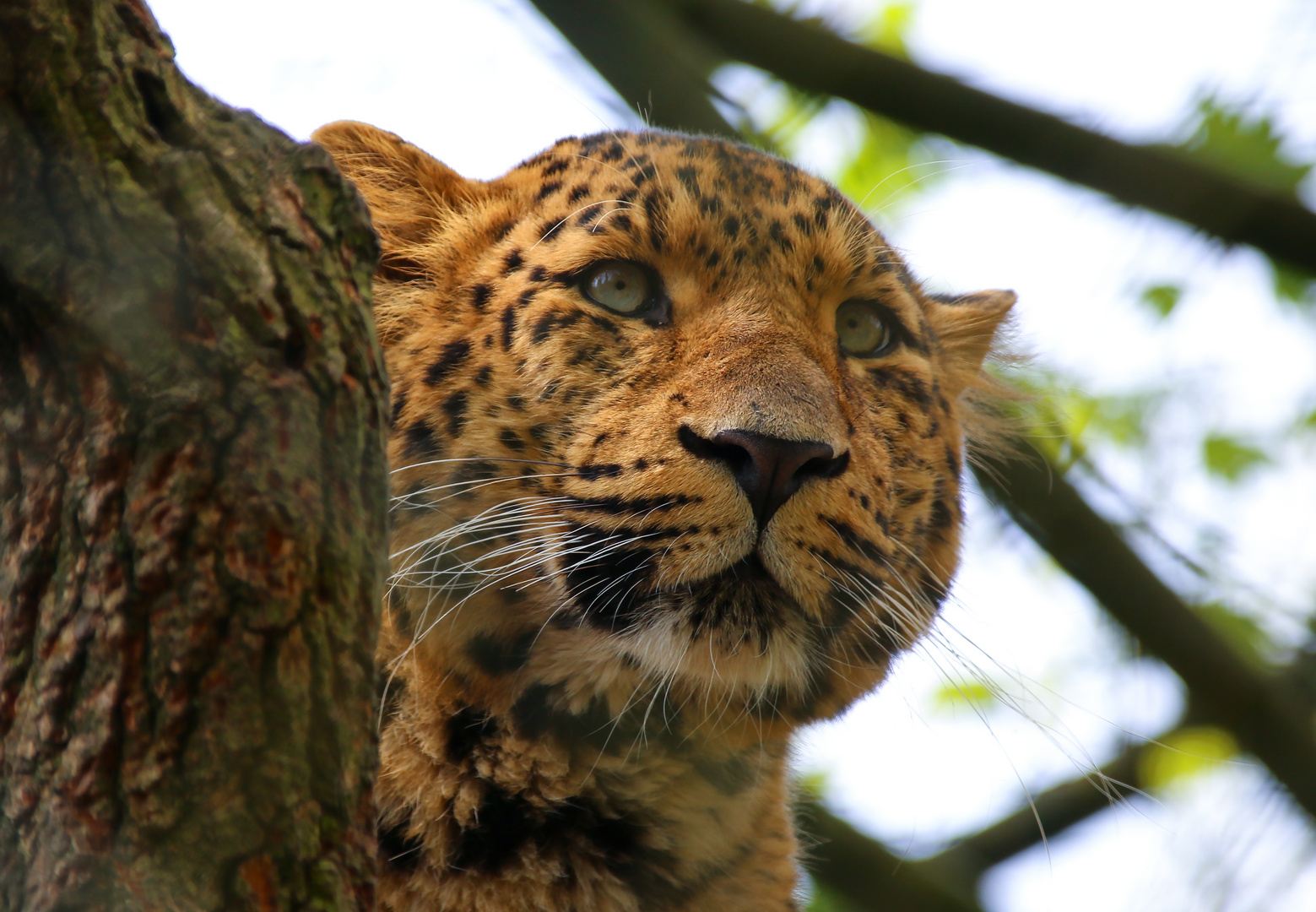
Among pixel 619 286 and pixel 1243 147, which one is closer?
pixel 619 286

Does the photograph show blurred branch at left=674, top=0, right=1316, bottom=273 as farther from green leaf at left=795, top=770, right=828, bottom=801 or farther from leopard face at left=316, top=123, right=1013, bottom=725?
green leaf at left=795, top=770, right=828, bottom=801

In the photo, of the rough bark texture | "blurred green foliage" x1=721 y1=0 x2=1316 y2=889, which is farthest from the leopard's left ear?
the rough bark texture

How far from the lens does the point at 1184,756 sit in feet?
22.8

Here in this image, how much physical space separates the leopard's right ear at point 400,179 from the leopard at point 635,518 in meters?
0.02

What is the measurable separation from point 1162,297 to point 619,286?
249 centimetres

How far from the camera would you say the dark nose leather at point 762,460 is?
3535mm

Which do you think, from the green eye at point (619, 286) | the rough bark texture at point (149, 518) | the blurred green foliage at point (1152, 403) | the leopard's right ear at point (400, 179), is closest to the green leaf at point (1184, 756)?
the blurred green foliage at point (1152, 403)

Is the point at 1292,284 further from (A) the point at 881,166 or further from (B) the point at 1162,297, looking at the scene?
(A) the point at 881,166

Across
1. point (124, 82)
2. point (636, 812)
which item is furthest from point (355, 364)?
point (636, 812)

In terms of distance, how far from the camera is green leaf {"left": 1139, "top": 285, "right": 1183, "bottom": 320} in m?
5.11

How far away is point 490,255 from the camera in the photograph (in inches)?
187

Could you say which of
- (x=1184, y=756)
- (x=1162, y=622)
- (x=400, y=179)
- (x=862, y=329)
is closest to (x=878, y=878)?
(x=1184, y=756)

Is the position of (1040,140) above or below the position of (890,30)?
below

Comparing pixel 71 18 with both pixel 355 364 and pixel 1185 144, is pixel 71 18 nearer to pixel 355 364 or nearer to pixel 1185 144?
pixel 355 364
